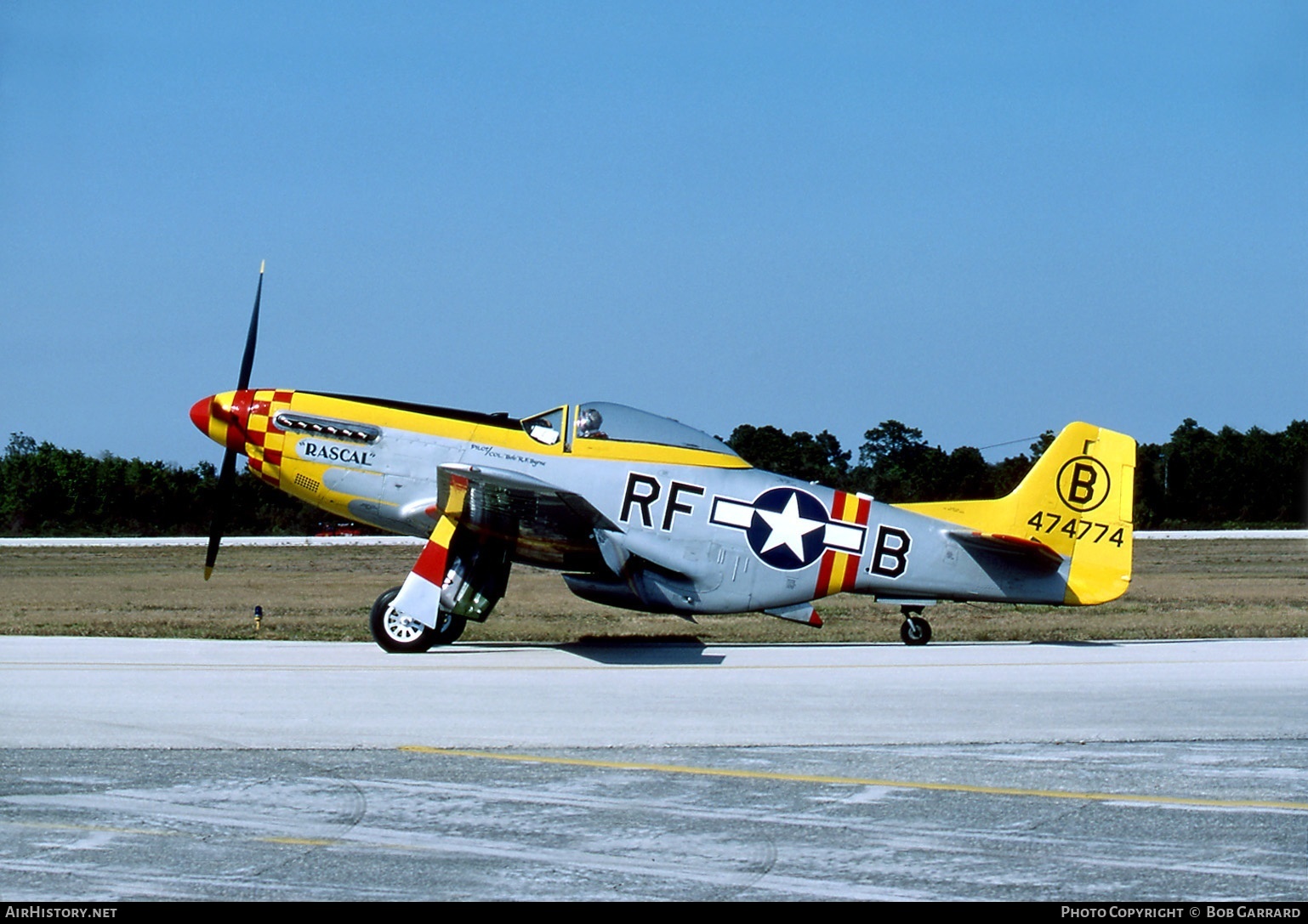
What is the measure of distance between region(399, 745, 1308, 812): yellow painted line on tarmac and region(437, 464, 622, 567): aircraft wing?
4.37 meters

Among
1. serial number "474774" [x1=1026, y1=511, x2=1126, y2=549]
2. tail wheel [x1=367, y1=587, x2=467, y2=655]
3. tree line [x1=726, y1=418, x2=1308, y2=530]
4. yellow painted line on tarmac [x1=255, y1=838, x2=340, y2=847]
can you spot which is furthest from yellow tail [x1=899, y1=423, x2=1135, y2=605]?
tree line [x1=726, y1=418, x2=1308, y2=530]

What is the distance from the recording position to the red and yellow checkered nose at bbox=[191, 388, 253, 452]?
14.4 meters

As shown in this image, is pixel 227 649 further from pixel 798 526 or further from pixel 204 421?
pixel 798 526

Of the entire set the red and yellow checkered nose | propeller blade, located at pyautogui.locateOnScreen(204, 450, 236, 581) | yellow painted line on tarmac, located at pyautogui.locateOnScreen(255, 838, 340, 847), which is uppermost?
the red and yellow checkered nose

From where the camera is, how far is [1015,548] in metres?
14.5

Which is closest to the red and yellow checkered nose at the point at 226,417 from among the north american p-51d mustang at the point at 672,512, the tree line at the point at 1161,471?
the north american p-51d mustang at the point at 672,512

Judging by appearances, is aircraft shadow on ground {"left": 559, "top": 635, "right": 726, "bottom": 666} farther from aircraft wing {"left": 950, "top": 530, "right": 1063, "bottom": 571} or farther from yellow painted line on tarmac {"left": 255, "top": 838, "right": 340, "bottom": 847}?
yellow painted line on tarmac {"left": 255, "top": 838, "right": 340, "bottom": 847}

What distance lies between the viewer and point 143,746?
830 cm

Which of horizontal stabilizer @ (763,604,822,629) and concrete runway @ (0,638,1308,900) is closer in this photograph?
concrete runway @ (0,638,1308,900)

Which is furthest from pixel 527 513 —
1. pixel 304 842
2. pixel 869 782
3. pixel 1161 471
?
pixel 1161 471

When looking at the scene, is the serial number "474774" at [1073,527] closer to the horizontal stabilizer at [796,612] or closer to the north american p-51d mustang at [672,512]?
the north american p-51d mustang at [672,512]

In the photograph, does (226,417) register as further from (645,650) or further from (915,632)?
(915,632)

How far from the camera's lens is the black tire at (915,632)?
15055 millimetres
